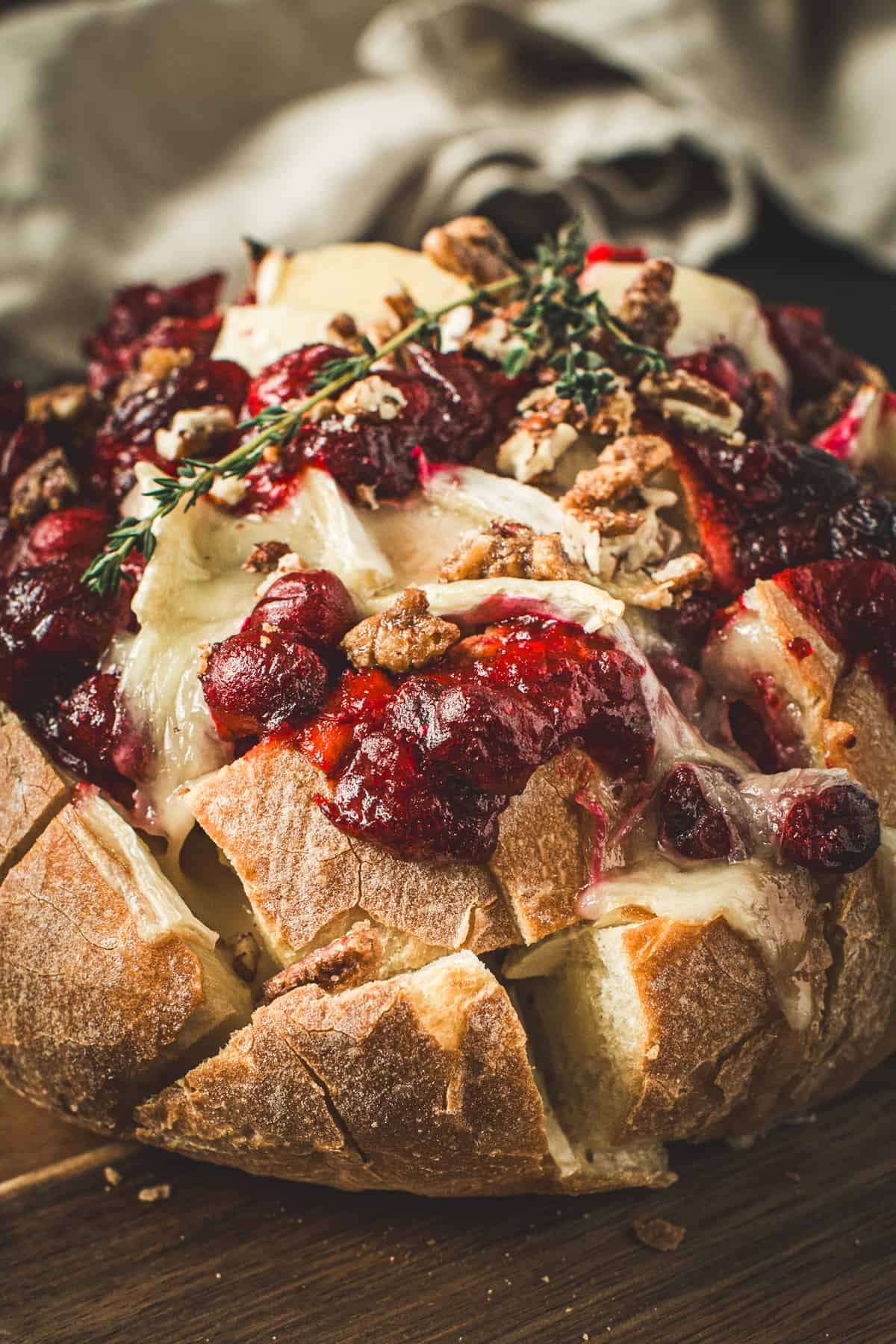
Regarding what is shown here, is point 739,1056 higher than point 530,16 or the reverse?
the reverse

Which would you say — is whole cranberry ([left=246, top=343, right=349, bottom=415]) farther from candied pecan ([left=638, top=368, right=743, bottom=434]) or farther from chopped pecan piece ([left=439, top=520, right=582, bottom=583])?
candied pecan ([left=638, top=368, right=743, bottom=434])

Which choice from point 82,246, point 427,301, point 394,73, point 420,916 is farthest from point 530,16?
point 420,916

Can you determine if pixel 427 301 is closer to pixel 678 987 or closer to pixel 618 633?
pixel 618 633

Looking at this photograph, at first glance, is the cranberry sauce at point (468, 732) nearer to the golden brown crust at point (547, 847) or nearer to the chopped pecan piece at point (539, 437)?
the golden brown crust at point (547, 847)

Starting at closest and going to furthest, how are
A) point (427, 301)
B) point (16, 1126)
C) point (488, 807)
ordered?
point (488, 807) → point (16, 1126) → point (427, 301)

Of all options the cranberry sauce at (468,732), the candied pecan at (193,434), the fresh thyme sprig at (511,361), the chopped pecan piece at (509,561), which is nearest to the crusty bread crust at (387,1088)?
the cranberry sauce at (468,732)

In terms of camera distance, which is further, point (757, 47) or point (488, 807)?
point (757, 47)

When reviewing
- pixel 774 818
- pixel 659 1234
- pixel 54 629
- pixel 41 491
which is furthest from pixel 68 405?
pixel 659 1234

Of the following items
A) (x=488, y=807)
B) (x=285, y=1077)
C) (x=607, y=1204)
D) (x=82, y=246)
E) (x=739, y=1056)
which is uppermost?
(x=82, y=246)
